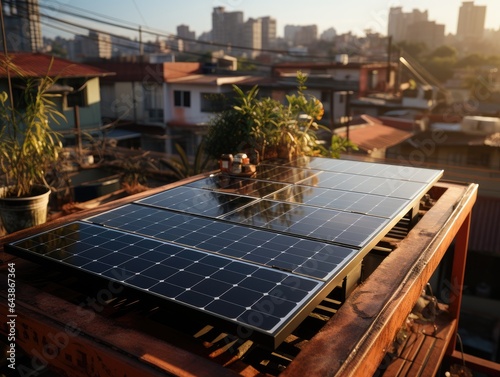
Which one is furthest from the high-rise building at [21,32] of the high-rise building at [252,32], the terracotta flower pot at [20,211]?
the high-rise building at [252,32]

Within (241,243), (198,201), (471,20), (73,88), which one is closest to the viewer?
(241,243)

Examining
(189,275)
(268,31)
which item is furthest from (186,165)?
(268,31)

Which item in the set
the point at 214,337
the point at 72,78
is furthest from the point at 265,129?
the point at 72,78

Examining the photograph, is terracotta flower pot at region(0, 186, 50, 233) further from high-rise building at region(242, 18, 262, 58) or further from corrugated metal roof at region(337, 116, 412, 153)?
high-rise building at region(242, 18, 262, 58)

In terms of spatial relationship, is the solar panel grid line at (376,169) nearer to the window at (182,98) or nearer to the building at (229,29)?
the window at (182,98)

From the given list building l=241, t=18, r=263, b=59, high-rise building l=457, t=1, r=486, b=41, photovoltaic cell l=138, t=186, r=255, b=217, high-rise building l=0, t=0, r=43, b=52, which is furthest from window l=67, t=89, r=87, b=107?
building l=241, t=18, r=263, b=59

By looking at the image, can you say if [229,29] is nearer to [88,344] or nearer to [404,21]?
[404,21]
